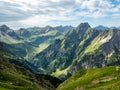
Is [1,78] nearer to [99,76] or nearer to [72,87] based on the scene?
[72,87]

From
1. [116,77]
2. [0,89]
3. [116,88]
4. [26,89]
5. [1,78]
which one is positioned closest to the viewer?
[116,88]

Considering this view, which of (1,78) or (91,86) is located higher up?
(1,78)

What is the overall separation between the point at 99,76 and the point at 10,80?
6678 cm

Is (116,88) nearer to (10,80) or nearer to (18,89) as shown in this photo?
(18,89)

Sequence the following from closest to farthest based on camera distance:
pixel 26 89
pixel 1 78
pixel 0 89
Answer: pixel 0 89
pixel 26 89
pixel 1 78

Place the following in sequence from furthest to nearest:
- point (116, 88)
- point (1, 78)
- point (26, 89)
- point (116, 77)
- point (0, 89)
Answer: point (1, 78) < point (26, 89) < point (116, 77) < point (0, 89) < point (116, 88)

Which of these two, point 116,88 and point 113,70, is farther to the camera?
point 113,70

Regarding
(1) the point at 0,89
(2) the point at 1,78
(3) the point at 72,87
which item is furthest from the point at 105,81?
(2) the point at 1,78

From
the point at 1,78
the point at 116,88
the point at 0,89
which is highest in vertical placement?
the point at 1,78

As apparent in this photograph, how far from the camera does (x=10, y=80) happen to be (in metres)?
198

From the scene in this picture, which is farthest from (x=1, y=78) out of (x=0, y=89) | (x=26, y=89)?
(x=0, y=89)

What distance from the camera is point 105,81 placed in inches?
6491

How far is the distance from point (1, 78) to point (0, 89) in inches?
1986

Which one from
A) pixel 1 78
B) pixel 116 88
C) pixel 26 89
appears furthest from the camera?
pixel 1 78
